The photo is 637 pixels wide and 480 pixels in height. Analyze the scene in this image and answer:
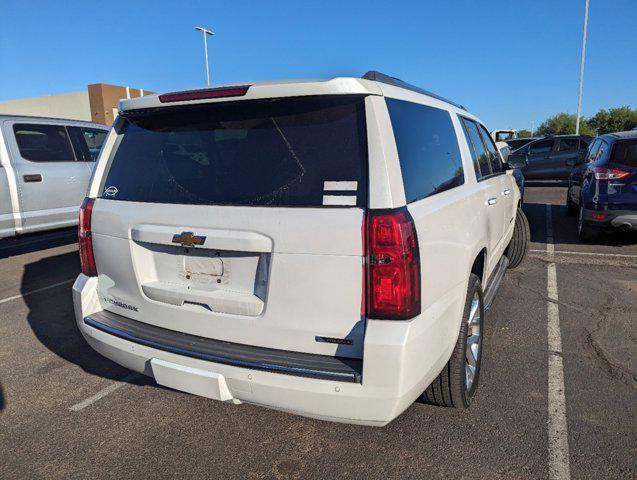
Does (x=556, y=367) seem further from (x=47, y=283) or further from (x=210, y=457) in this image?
(x=47, y=283)

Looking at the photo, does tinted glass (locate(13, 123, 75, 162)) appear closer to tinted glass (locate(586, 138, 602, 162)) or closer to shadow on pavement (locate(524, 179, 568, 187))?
tinted glass (locate(586, 138, 602, 162))

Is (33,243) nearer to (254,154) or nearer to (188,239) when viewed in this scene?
(188,239)

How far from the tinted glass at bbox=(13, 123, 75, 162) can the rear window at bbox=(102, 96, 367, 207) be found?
16.7 feet

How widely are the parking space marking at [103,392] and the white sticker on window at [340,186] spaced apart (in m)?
2.25

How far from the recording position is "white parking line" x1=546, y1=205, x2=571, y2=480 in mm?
2326

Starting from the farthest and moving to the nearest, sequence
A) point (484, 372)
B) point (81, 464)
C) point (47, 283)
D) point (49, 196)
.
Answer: point (49, 196), point (47, 283), point (484, 372), point (81, 464)

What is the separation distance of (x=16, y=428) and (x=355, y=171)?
101 inches

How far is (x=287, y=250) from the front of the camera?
202cm

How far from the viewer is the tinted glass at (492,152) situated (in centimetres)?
438

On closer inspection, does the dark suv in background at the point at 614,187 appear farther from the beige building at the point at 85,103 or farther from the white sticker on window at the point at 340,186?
the beige building at the point at 85,103

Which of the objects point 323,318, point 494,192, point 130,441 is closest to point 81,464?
point 130,441

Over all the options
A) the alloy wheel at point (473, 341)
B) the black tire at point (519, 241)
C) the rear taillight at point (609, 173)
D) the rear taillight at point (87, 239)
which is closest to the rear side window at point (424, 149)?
the alloy wheel at point (473, 341)

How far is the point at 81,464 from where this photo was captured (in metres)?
2.45

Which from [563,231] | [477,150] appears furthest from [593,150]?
[477,150]
